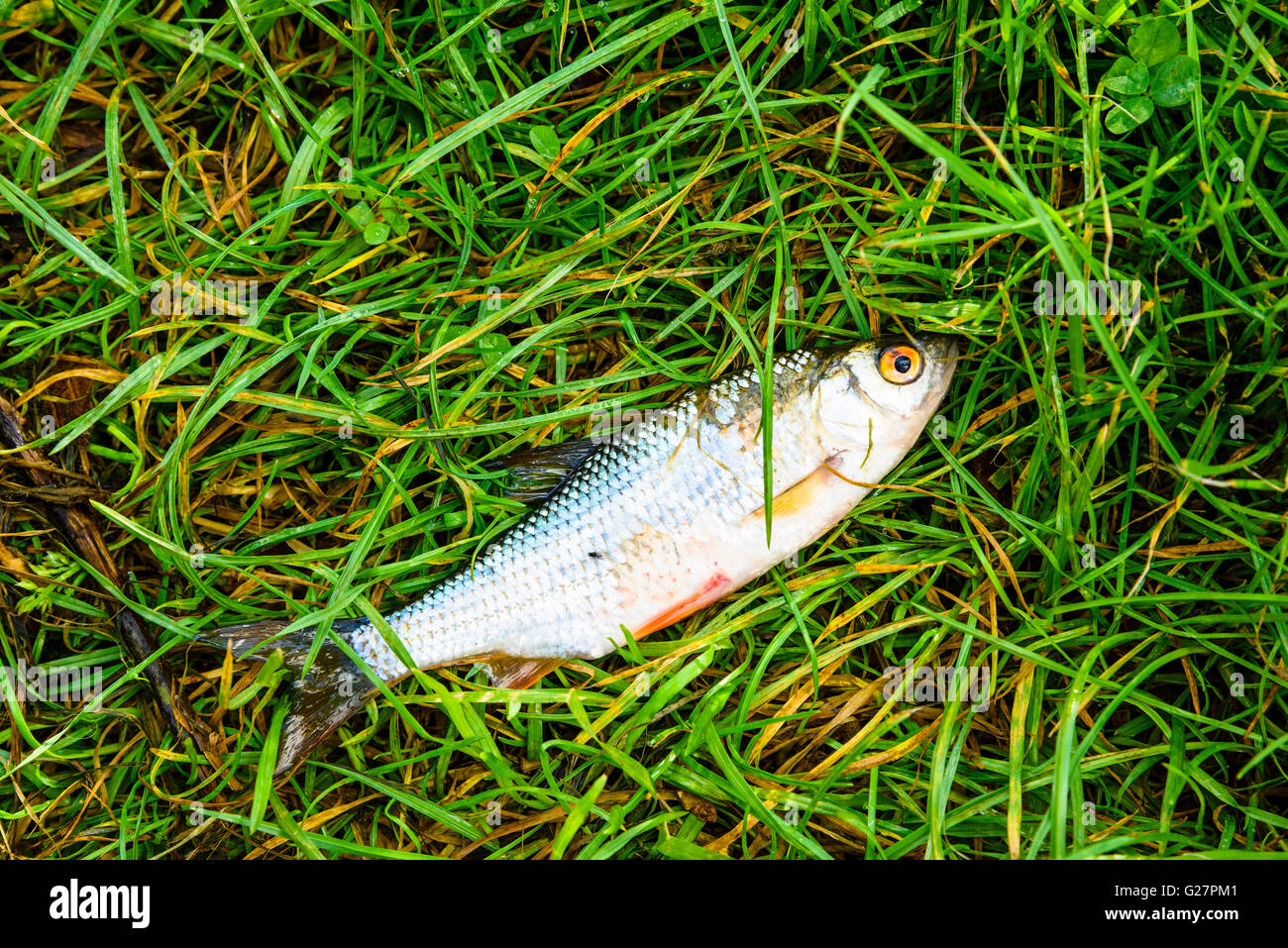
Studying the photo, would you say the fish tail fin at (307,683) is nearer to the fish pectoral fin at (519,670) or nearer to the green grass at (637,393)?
the green grass at (637,393)

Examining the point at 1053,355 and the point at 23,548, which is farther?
the point at 23,548

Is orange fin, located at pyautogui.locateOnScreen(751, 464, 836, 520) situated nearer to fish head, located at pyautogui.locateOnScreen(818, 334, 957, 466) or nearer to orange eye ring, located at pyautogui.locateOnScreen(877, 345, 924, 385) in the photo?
fish head, located at pyautogui.locateOnScreen(818, 334, 957, 466)

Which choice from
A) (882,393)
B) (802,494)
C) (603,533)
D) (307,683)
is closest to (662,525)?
(603,533)

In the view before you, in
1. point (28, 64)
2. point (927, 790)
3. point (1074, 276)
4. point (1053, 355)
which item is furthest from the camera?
point (28, 64)

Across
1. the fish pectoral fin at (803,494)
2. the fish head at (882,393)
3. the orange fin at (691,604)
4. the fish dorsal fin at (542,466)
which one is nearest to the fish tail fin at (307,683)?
the fish dorsal fin at (542,466)

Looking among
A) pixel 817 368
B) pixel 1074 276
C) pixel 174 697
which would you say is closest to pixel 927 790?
pixel 817 368
